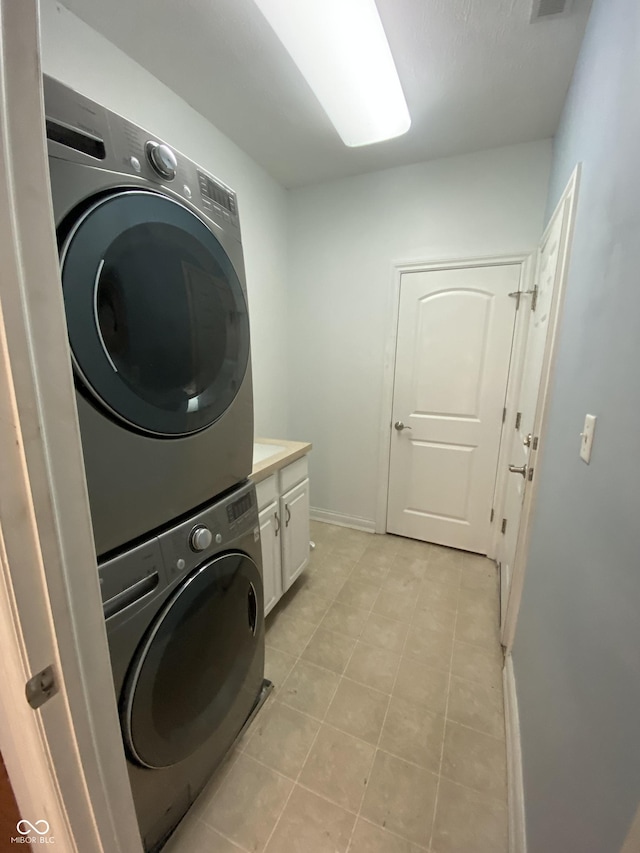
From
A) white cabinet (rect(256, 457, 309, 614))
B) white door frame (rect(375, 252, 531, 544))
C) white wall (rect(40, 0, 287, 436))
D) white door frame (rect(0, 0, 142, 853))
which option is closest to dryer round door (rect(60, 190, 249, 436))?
white door frame (rect(0, 0, 142, 853))

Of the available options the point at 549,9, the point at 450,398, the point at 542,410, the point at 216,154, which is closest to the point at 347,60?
the point at 549,9

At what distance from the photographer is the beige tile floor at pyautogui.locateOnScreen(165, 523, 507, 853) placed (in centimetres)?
99

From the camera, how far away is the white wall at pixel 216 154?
Result: 1191 millimetres

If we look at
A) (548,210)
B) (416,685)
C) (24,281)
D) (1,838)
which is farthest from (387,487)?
(24,281)

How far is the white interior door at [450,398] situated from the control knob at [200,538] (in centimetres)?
180

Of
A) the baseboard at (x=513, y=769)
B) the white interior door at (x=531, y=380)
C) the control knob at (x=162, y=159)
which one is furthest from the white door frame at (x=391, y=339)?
the control knob at (x=162, y=159)

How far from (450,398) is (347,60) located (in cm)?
175

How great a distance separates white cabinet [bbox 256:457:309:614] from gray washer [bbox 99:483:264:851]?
0.46m

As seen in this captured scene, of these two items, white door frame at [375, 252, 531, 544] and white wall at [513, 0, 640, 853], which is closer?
white wall at [513, 0, 640, 853]

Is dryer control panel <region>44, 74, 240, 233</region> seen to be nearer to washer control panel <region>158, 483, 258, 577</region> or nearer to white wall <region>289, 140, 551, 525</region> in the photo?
washer control panel <region>158, 483, 258, 577</region>

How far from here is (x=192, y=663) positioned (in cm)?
88

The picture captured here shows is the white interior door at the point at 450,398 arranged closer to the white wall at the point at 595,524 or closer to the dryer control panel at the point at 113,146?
the white wall at the point at 595,524

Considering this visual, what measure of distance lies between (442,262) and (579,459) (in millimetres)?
1703

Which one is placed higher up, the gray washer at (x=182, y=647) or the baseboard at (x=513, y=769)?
the gray washer at (x=182, y=647)
